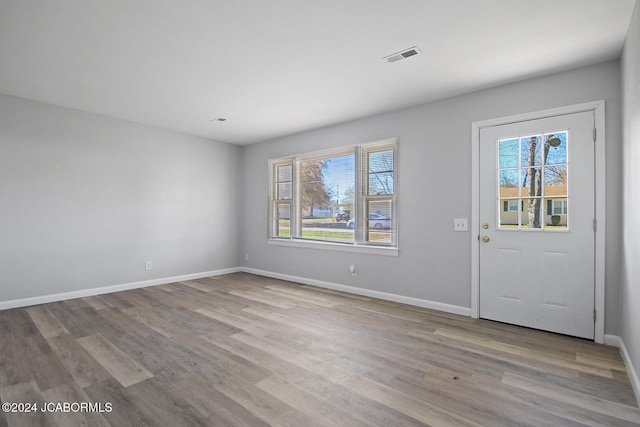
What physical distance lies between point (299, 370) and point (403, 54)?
280 centimetres

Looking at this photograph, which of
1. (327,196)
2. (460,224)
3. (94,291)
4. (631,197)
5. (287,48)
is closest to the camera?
(631,197)

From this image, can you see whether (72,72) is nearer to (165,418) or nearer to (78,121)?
(78,121)

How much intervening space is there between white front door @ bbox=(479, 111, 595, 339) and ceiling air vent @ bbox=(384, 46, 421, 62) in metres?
1.37

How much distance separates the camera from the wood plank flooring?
1.78 meters

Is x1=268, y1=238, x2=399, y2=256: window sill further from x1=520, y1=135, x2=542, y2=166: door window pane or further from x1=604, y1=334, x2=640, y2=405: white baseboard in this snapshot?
x1=604, y1=334, x2=640, y2=405: white baseboard

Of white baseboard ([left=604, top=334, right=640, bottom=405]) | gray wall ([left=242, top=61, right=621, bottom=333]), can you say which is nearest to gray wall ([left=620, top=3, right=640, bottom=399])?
white baseboard ([left=604, top=334, right=640, bottom=405])

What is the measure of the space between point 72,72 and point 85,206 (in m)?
1.96

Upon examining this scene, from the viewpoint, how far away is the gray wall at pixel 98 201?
148 inches

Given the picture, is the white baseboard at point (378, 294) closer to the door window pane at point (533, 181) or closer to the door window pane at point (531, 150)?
the door window pane at point (533, 181)

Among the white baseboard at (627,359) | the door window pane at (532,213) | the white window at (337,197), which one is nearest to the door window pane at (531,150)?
the door window pane at (532,213)

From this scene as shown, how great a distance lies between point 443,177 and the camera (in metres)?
3.71

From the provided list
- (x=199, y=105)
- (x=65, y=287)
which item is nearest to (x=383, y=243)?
(x=199, y=105)

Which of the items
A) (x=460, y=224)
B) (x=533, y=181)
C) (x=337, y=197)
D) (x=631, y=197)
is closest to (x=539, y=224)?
(x=533, y=181)

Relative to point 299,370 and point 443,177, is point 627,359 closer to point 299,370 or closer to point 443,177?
point 443,177
